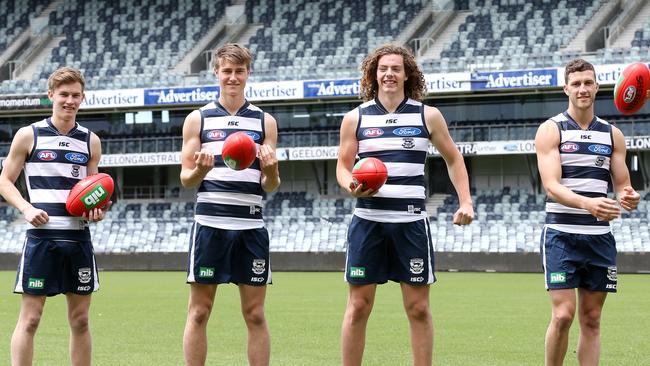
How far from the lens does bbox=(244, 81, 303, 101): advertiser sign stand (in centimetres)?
3738

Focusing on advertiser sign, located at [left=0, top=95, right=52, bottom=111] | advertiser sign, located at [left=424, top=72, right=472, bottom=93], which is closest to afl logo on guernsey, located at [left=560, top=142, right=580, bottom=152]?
advertiser sign, located at [left=424, top=72, right=472, bottom=93]

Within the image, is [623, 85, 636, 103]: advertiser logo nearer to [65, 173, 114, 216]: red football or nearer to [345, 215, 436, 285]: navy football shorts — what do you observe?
[345, 215, 436, 285]: navy football shorts

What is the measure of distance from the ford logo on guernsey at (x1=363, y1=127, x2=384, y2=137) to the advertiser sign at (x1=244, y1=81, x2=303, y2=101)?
29671 mm

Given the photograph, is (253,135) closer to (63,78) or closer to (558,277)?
(63,78)

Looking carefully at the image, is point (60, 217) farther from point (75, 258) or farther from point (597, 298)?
point (597, 298)

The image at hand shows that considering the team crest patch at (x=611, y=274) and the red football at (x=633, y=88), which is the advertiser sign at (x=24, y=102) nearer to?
the red football at (x=633, y=88)

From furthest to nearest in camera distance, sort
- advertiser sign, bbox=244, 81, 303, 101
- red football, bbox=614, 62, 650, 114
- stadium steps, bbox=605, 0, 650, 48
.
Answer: stadium steps, bbox=605, 0, 650, 48
advertiser sign, bbox=244, 81, 303, 101
red football, bbox=614, 62, 650, 114

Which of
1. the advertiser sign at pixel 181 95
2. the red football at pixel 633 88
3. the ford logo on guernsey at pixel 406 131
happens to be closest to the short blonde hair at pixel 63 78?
the ford logo on guernsey at pixel 406 131

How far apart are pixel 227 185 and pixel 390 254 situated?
46.9 inches

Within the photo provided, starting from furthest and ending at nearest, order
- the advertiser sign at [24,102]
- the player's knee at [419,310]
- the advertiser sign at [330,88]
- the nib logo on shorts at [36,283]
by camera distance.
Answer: the advertiser sign at [24,102], the advertiser sign at [330,88], the nib logo on shorts at [36,283], the player's knee at [419,310]

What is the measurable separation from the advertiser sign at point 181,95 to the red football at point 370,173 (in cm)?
3044

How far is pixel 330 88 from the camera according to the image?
121ft

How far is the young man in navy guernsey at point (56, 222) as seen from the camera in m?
7.78

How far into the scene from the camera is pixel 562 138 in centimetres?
793
